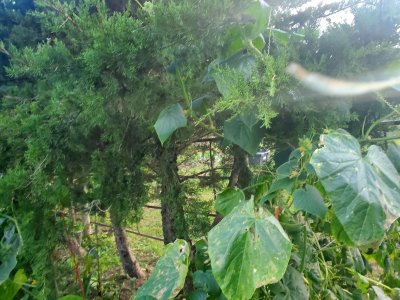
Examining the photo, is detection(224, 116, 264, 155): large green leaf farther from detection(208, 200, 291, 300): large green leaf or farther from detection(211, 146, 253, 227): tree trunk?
detection(211, 146, 253, 227): tree trunk

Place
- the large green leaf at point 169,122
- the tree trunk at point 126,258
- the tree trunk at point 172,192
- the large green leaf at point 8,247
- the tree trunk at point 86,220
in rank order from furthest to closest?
the tree trunk at point 126,258 < the tree trunk at point 86,220 < the tree trunk at point 172,192 < the large green leaf at point 8,247 < the large green leaf at point 169,122

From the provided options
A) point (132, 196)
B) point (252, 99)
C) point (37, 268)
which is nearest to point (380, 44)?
point (252, 99)

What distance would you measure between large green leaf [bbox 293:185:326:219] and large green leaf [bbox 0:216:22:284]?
2.70 feet

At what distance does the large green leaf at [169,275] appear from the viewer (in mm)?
749

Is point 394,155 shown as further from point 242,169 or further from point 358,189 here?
point 242,169

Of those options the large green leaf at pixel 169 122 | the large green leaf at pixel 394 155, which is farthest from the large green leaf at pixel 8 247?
the large green leaf at pixel 394 155

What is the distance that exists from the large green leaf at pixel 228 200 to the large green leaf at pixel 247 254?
26 centimetres

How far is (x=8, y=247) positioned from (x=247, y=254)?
83cm

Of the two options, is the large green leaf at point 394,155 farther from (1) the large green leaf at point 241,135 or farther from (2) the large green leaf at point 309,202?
(1) the large green leaf at point 241,135

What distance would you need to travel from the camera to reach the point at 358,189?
0.60 metres

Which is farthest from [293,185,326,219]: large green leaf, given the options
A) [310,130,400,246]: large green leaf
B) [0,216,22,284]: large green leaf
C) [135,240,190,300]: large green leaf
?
[0,216,22,284]: large green leaf

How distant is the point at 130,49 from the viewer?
85cm

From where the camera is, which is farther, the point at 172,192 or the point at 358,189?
the point at 172,192

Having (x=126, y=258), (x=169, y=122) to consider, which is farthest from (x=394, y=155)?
(x=126, y=258)
